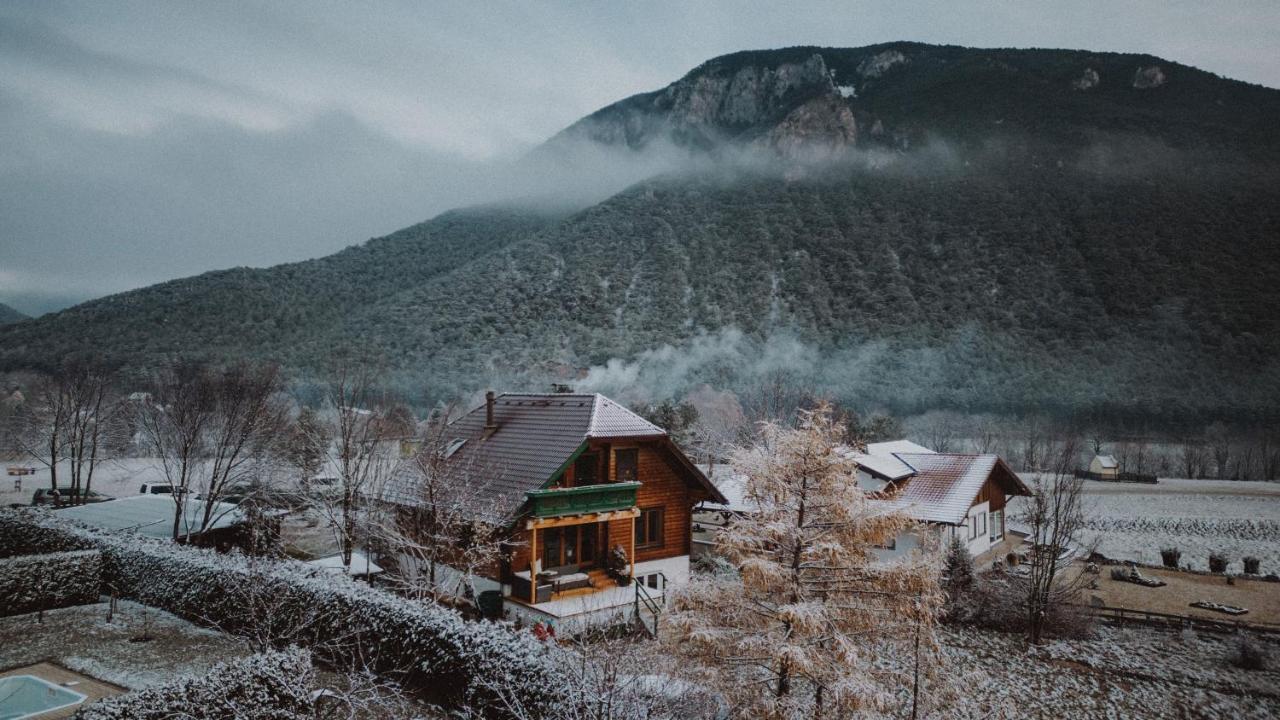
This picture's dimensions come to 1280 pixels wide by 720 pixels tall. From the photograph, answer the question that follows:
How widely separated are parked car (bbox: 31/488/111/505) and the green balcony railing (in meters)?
32.1

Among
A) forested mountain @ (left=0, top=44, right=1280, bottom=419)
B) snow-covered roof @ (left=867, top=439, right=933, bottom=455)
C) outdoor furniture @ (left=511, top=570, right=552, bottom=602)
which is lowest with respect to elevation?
outdoor furniture @ (left=511, top=570, right=552, bottom=602)

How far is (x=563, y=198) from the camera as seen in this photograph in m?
147

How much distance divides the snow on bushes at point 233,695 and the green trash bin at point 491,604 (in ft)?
30.8

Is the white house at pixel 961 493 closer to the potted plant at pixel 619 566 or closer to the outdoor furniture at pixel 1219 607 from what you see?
the outdoor furniture at pixel 1219 607

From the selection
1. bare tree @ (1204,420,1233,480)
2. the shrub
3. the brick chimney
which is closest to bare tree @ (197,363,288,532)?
the brick chimney

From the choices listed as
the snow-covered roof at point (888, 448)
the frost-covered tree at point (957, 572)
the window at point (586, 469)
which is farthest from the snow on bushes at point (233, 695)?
the snow-covered roof at point (888, 448)

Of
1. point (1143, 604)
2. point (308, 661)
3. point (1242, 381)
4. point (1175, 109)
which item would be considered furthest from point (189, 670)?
point (1175, 109)

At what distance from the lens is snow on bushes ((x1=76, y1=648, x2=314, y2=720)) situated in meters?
8.23

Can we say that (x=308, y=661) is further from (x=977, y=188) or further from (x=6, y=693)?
(x=977, y=188)

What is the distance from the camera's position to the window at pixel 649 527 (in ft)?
77.2

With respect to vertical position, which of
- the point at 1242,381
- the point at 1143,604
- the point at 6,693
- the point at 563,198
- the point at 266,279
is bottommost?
the point at 1143,604

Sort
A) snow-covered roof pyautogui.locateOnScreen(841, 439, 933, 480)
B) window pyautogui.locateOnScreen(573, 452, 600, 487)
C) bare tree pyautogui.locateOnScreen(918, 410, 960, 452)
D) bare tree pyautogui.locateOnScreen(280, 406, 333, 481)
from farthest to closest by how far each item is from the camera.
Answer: bare tree pyautogui.locateOnScreen(918, 410, 960, 452) → snow-covered roof pyautogui.locateOnScreen(841, 439, 933, 480) → bare tree pyautogui.locateOnScreen(280, 406, 333, 481) → window pyautogui.locateOnScreen(573, 452, 600, 487)

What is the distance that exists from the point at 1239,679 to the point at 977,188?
103 m

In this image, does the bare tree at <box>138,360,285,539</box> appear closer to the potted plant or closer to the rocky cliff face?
the potted plant
